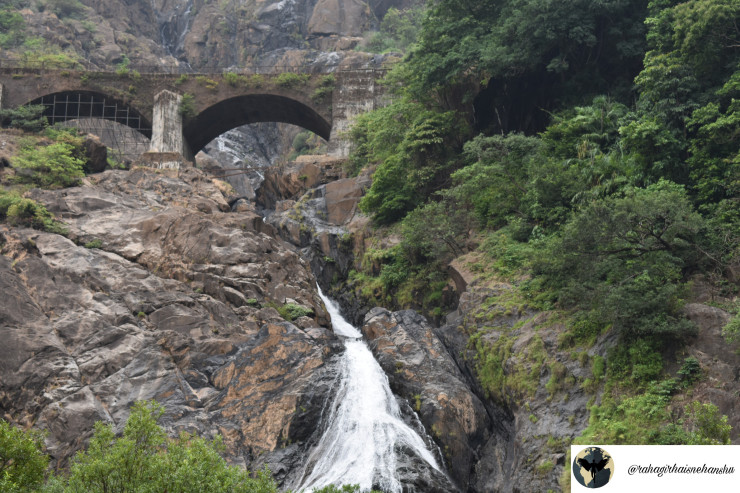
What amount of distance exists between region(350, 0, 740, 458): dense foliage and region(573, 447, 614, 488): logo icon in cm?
200

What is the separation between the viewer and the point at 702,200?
1934 cm

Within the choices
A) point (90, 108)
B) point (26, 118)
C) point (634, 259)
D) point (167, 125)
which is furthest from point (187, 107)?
point (634, 259)

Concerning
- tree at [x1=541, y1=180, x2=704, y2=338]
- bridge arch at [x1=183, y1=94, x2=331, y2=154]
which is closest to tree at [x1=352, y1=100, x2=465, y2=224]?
bridge arch at [x1=183, y1=94, x2=331, y2=154]

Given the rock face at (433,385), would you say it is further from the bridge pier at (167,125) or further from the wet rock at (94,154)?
the bridge pier at (167,125)

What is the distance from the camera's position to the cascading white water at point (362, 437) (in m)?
17.5

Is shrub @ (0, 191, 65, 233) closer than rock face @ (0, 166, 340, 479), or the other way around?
rock face @ (0, 166, 340, 479)

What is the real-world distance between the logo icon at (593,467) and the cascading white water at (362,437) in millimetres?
6480

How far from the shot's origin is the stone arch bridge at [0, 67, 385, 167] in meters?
39.2

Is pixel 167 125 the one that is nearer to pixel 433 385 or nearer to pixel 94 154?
pixel 94 154

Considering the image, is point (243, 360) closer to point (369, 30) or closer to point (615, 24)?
point (615, 24)

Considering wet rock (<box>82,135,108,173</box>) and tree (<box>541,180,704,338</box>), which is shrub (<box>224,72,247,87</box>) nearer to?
wet rock (<box>82,135,108,173</box>)

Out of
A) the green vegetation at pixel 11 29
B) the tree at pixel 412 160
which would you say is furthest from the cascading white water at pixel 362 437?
the green vegetation at pixel 11 29

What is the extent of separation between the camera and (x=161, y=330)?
868 inches

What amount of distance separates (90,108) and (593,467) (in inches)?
1541
